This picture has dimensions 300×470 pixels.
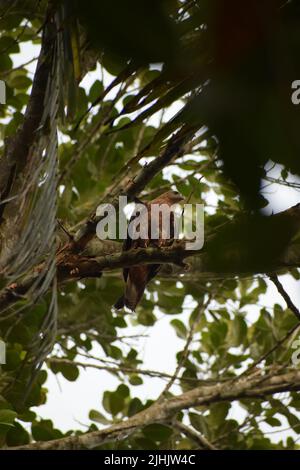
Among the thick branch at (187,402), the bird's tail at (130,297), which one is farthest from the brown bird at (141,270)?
the thick branch at (187,402)

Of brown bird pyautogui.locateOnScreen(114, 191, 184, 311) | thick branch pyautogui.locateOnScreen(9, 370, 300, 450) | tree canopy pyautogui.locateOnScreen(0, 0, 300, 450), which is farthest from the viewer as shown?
brown bird pyautogui.locateOnScreen(114, 191, 184, 311)

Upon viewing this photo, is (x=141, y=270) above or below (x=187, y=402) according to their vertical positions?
above

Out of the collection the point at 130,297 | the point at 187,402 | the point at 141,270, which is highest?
the point at 141,270

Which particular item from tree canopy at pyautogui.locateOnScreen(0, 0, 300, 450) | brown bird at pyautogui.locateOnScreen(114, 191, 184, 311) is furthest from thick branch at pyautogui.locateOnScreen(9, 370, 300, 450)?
brown bird at pyautogui.locateOnScreen(114, 191, 184, 311)

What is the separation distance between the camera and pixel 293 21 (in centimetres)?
39

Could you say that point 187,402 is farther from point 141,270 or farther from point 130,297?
point 141,270

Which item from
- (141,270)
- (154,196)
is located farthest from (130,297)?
(154,196)

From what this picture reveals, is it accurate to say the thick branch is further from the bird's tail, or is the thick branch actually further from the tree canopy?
the bird's tail

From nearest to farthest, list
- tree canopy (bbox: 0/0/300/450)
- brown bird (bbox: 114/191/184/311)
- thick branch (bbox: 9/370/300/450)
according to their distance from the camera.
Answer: tree canopy (bbox: 0/0/300/450) < thick branch (bbox: 9/370/300/450) < brown bird (bbox: 114/191/184/311)

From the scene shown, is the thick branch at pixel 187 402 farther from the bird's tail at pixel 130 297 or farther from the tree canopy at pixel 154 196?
the bird's tail at pixel 130 297
